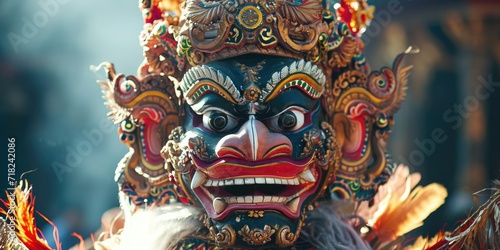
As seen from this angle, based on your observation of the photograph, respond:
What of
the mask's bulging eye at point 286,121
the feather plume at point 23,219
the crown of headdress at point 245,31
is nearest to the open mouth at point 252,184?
the mask's bulging eye at point 286,121

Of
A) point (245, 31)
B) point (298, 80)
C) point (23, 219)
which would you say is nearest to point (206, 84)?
point (245, 31)

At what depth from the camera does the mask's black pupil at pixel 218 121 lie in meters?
3.80

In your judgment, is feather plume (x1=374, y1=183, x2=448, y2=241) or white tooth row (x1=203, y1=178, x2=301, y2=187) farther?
feather plume (x1=374, y1=183, x2=448, y2=241)

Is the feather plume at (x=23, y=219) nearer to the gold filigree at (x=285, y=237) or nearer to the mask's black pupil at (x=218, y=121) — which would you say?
the mask's black pupil at (x=218, y=121)

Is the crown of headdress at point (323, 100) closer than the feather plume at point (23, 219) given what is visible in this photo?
No

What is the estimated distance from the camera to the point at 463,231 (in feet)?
12.3

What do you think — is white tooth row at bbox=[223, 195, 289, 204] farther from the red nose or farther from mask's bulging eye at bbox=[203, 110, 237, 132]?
mask's bulging eye at bbox=[203, 110, 237, 132]

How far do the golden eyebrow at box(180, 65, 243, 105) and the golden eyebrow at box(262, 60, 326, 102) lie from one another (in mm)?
137

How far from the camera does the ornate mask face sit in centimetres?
372

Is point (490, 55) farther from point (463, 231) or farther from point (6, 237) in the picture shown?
point (6, 237)

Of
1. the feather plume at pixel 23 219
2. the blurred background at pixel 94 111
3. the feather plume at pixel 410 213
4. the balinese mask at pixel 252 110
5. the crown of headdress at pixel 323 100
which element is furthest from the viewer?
the blurred background at pixel 94 111

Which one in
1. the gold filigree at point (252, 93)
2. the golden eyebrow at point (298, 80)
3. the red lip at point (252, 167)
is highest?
the golden eyebrow at point (298, 80)

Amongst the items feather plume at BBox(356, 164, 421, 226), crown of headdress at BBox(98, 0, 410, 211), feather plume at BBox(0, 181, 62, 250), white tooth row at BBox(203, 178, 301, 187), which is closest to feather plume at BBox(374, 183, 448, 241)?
feather plume at BBox(356, 164, 421, 226)

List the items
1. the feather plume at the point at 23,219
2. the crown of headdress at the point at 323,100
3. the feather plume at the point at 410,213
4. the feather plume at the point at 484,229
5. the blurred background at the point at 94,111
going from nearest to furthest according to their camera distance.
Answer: the feather plume at the point at 484,229 → the feather plume at the point at 23,219 → the crown of headdress at the point at 323,100 → the feather plume at the point at 410,213 → the blurred background at the point at 94,111
